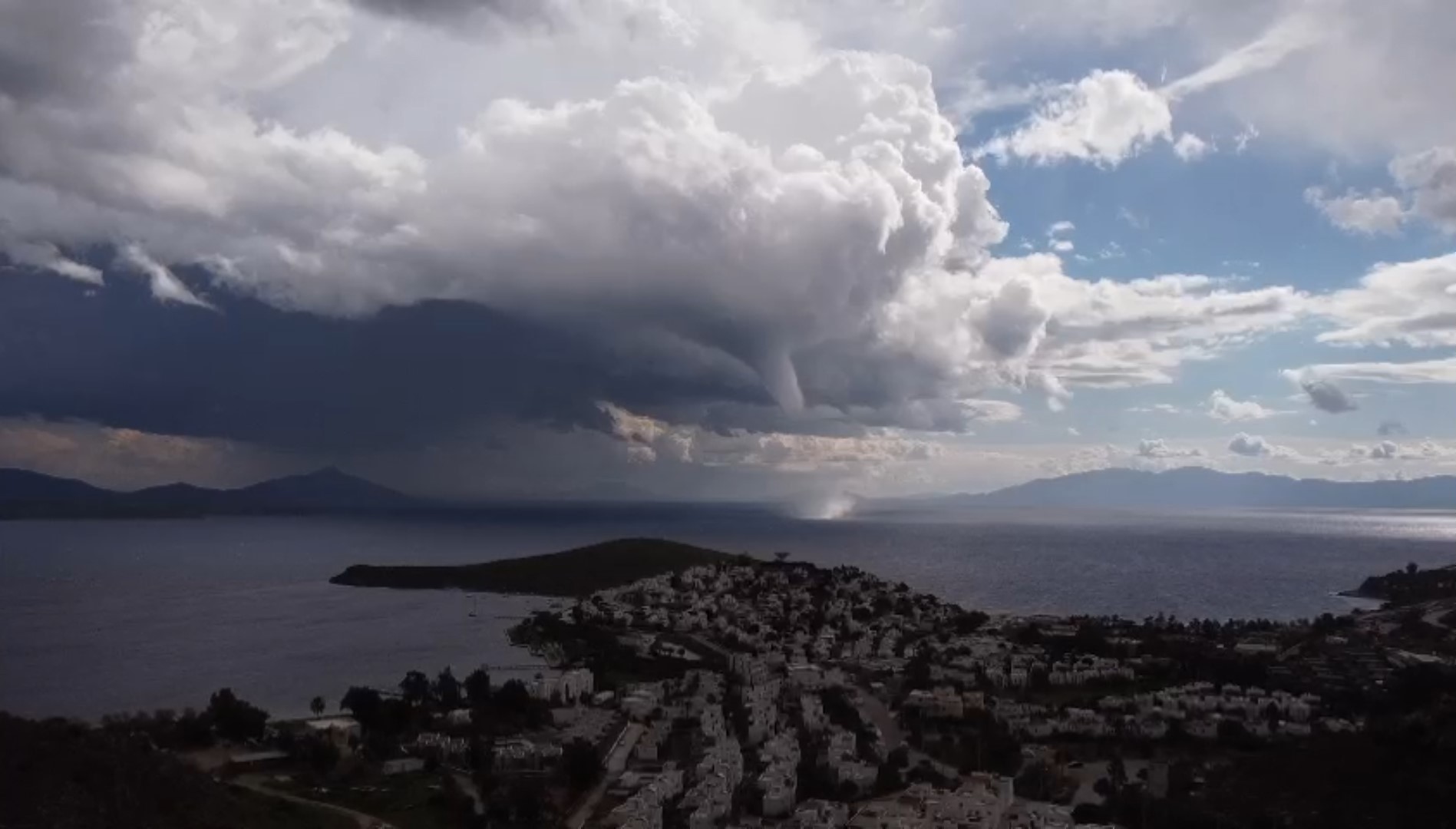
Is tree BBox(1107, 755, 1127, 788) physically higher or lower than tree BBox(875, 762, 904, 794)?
higher

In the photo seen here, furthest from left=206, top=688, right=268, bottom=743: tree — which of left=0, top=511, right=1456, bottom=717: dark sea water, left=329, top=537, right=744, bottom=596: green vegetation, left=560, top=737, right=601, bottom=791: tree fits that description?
left=329, top=537, right=744, bottom=596: green vegetation

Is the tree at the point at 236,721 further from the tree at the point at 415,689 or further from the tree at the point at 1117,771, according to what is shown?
the tree at the point at 1117,771

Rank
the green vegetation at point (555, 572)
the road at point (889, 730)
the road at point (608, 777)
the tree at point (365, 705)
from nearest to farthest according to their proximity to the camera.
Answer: the road at point (608, 777), the road at point (889, 730), the tree at point (365, 705), the green vegetation at point (555, 572)

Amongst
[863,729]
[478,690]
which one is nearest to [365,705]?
[478,690]

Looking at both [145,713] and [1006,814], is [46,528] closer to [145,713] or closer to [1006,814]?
[145,713]

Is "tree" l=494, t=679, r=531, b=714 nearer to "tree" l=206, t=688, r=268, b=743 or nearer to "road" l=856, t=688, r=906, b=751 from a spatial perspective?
"tree" l=206, t=688, r=268, b=743

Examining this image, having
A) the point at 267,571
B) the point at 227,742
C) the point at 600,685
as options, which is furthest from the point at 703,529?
the point at 227,742

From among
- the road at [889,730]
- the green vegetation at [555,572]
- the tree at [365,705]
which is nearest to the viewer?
the road at [889,730]

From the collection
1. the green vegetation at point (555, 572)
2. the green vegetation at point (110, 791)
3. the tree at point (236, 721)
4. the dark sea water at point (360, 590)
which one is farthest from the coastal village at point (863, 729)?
the green vegetation at point (555, 572)
